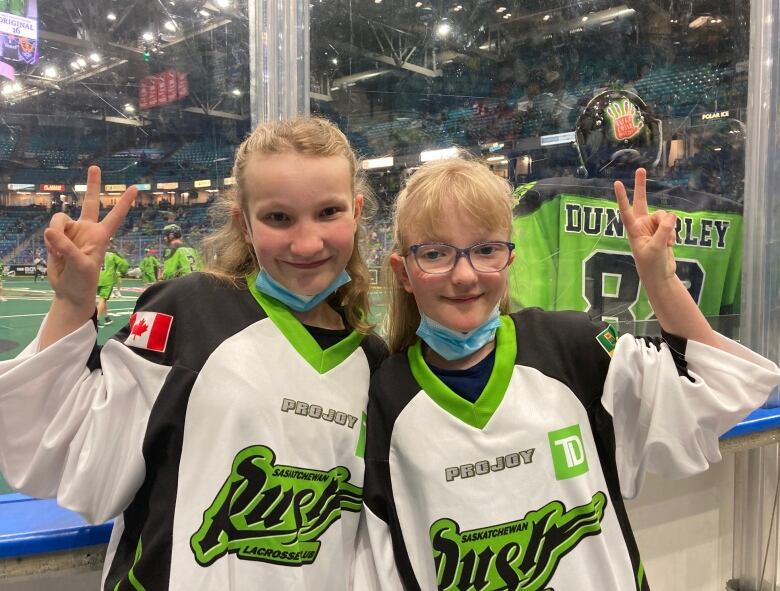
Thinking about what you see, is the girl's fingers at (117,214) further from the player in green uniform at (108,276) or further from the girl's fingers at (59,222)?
the player in green uniform at (108,276)

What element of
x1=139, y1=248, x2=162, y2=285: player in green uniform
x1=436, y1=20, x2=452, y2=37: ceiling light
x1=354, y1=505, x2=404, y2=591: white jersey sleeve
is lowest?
x1=354, y1=505, x2=404, y2=591: white jersey sleeve

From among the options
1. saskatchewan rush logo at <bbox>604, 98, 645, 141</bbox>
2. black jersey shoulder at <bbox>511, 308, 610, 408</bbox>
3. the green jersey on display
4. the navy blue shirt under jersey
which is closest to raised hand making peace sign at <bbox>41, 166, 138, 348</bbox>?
the navy blue shirt under jersey

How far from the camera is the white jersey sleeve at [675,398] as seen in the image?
2.88 ft

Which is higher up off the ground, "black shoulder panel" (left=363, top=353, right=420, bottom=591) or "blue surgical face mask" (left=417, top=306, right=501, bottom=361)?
"blue surgical face mask" (left=417, top=306, right=501, bottom=361)

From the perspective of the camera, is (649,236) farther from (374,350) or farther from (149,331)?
(149,331)

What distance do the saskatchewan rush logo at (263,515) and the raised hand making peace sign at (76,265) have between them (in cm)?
30

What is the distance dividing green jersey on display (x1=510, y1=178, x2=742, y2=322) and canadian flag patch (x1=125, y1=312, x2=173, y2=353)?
1.16m

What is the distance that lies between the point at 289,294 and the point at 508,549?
0.49 m

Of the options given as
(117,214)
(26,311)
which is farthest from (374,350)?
(26,311)

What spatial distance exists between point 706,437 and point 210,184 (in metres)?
1.18

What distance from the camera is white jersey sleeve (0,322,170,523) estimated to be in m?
0.79

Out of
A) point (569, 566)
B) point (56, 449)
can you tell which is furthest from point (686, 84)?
point (56, 449)

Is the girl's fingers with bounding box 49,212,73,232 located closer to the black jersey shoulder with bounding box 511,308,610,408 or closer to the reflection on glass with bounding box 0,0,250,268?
the reflection on glass with bounding box 0,0,250,268

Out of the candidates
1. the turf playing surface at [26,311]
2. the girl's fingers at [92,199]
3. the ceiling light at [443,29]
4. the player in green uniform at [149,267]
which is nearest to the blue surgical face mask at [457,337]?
the turf playing surface at [26,311]
